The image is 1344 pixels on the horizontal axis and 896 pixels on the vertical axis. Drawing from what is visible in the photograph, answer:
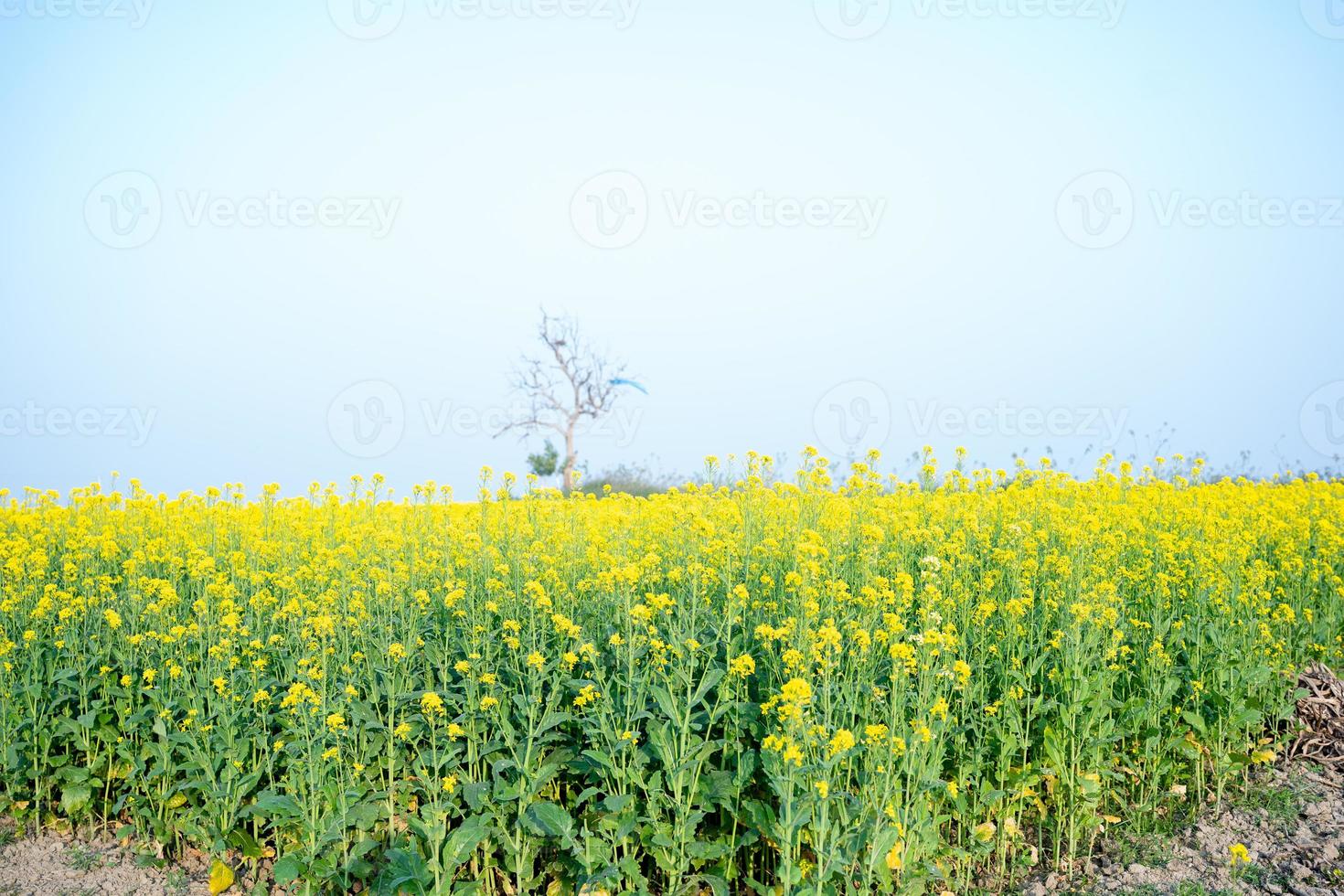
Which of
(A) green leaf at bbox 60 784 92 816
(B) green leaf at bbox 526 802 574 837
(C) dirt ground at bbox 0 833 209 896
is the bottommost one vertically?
(C) dirt ground at bbox 0 833 209 896

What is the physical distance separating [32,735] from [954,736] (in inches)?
217

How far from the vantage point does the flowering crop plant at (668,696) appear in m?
4.20

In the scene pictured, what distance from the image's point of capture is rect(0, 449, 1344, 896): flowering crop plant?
420 cm

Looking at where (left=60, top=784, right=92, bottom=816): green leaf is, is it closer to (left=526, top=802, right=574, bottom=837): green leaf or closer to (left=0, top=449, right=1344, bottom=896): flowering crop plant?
(left=0, top=449, right=1344, bottom=896): flowering crop plant

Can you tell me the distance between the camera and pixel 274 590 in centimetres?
721

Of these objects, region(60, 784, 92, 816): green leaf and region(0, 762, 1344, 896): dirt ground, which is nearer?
region(0, 762, 1344, 896): dirt ground

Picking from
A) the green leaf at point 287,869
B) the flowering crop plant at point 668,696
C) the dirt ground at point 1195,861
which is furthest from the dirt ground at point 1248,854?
the green leaf at point 287,869

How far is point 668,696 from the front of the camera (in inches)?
162

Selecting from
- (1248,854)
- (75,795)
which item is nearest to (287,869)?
(75,795)

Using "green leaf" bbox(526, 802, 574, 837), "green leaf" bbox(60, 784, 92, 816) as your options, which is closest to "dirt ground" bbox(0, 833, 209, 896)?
"green leaf" bbox(60, 784, 92, 816)

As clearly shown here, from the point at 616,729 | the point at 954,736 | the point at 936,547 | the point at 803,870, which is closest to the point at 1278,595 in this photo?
the point at 936,547

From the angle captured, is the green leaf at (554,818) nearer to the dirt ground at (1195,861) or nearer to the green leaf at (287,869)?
the green leaf at (287,869)

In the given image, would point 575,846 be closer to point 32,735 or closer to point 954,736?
point 954,736

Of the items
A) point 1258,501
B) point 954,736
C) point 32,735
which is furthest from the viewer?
point 1258,501
